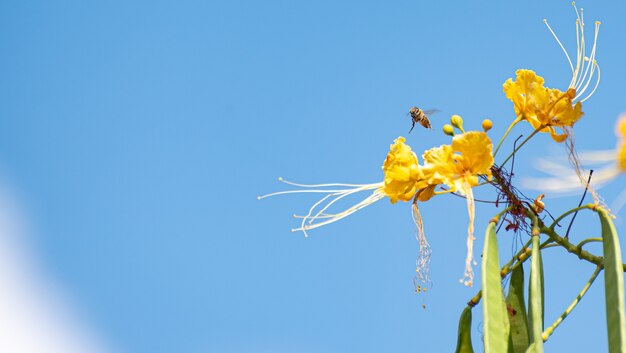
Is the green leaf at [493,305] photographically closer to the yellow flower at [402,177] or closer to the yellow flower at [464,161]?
the yellow flower at [464,161]

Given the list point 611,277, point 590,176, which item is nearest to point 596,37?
point 590,176

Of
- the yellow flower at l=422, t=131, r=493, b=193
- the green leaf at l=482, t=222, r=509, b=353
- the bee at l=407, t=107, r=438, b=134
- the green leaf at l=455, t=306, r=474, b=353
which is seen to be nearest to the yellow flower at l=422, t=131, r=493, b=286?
the yellow flower at l=422, t=131, r=493, b=193

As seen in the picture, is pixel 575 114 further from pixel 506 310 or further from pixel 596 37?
pixel 506 310

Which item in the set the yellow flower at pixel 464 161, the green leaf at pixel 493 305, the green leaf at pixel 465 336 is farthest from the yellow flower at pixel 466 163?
the green leaf at pixel 465 336

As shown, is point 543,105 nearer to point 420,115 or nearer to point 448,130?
point 448,130

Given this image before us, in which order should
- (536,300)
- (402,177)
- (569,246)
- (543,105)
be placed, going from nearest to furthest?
(536,300) < (569,246) < (402,177) < (543,105)

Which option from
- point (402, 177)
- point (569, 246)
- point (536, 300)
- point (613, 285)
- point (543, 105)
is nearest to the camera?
point (613, 285)

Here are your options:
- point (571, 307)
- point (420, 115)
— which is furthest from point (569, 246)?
point (420, 115)
